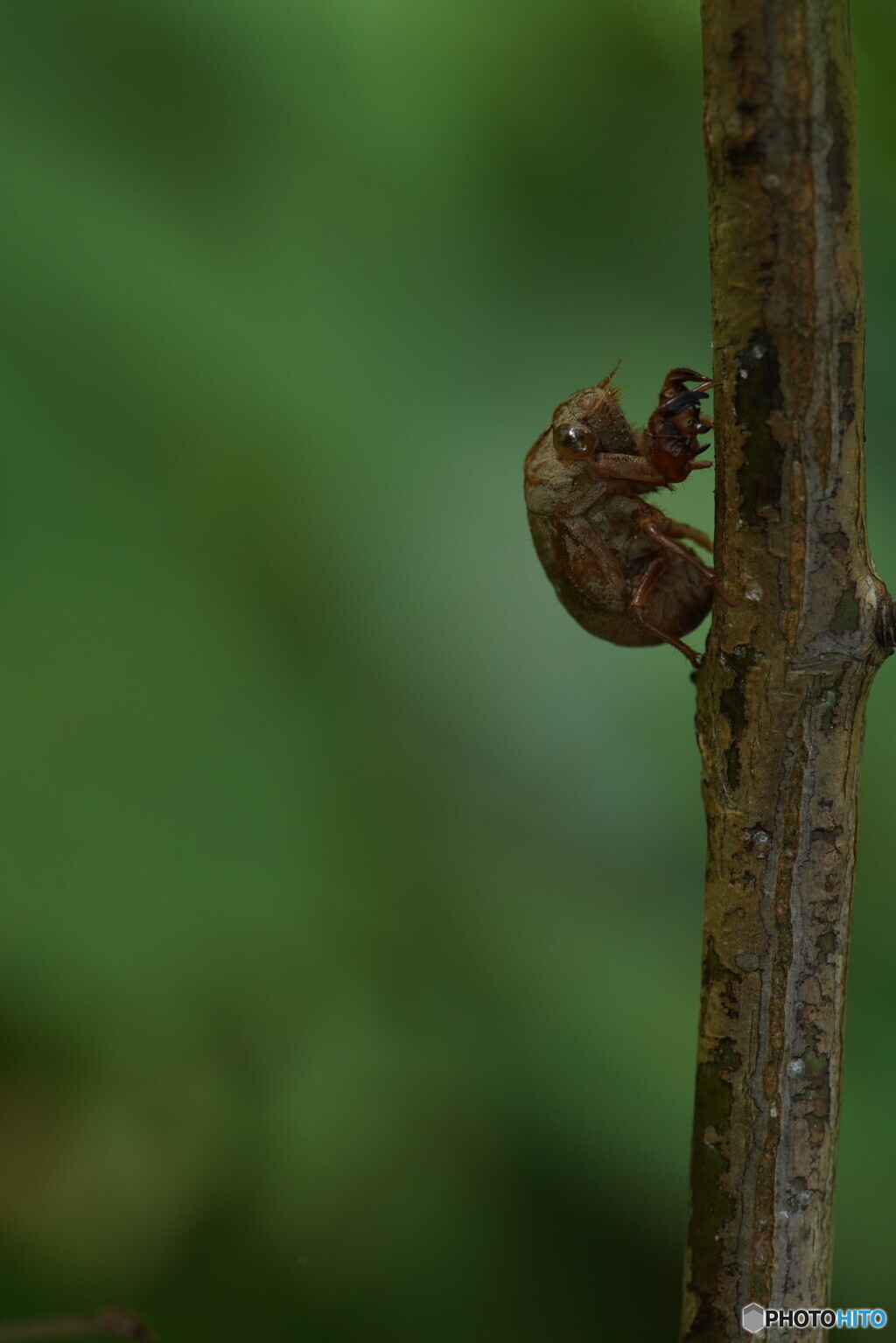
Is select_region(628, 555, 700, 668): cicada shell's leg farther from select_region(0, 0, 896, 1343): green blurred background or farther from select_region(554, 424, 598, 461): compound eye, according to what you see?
select_region(0, 0, 896, 1343): green blurred background

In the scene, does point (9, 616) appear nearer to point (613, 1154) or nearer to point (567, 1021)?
point (567, 1021)

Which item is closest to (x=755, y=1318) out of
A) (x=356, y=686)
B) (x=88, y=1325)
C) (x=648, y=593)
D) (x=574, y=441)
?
(x=88, y=1325)

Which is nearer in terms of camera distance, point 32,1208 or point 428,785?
point 32,1208

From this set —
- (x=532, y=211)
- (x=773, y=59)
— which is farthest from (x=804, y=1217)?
(x=532, y=211)

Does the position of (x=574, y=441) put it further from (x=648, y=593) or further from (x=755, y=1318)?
(x=755, y=1318)

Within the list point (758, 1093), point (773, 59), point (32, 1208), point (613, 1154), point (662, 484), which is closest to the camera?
point (773, 59)

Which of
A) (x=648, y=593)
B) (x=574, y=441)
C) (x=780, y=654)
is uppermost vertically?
(x=574, y=441)

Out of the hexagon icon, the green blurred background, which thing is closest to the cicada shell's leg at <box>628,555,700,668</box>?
the hexagon icon
